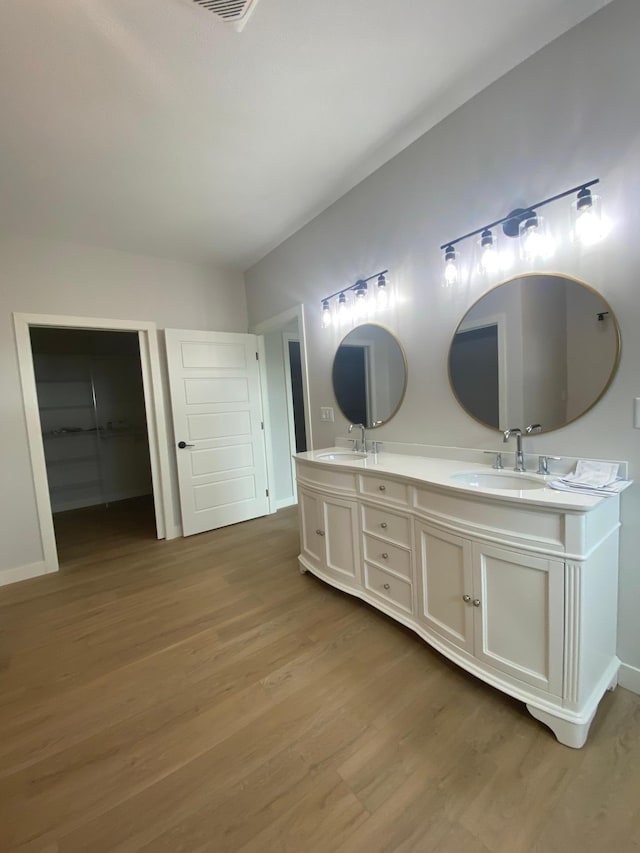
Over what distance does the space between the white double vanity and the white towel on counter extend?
6cm

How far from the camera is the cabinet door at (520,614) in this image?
1256 mm

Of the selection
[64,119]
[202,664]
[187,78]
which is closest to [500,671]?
[202,664]

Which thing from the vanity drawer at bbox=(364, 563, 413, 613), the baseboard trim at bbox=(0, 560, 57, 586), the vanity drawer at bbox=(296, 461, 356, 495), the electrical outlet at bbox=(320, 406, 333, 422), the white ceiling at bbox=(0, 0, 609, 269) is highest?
the white ceiling at bbox=(0, 0, 609, 269)

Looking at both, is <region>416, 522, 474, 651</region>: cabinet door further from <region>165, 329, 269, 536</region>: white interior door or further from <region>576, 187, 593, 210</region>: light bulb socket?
<region>165, 329, 269, 536</region>: white interior door

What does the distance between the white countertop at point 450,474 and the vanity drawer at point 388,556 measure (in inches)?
15.8

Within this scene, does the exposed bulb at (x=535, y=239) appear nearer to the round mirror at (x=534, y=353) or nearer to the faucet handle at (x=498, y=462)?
the round mirror at (x=534, y=353)

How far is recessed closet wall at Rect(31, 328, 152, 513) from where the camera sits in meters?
4.84

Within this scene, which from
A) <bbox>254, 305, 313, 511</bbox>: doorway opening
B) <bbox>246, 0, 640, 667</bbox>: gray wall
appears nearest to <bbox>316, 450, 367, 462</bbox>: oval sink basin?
<bbox>246, 0, 640, 667</bbox>: gray wall

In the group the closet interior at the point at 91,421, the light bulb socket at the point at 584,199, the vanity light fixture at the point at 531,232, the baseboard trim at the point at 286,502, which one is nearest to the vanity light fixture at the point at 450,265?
the vanity light fixture at the point at 531,232

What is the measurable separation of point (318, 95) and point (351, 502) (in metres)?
2.13

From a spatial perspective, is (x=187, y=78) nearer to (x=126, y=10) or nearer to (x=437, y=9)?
(x=126, y=10)

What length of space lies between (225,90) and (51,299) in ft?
7.46

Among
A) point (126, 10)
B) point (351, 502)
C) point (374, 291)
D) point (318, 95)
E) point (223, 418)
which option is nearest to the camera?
point (126, 10)

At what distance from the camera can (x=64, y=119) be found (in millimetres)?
1767
